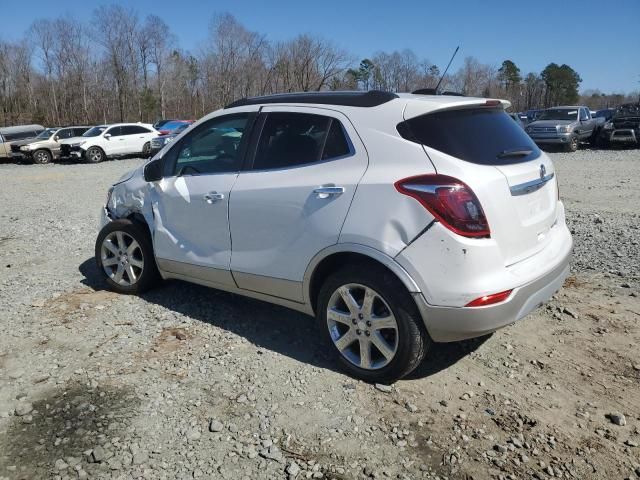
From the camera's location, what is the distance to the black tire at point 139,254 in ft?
15.8

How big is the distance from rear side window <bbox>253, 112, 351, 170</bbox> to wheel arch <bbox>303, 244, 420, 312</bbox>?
0.65 m

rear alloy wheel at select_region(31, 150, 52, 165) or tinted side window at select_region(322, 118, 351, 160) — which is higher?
tinted side window at select_region(322, 118, 351, 160)

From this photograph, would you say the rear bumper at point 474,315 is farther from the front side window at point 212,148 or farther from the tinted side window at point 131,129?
the tinted side window at point 131,129

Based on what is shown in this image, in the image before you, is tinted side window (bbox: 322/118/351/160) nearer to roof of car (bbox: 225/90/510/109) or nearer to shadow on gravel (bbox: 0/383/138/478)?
roof of car (bbox: 225/90/510/109)

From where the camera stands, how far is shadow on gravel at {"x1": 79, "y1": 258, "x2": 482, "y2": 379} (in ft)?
12.4

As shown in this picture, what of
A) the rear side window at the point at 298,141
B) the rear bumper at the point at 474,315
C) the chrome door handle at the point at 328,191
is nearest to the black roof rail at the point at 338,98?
the rear side window at the point at 298,141

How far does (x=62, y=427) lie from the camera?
3055 mm

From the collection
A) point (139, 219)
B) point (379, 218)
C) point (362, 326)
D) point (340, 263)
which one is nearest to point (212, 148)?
point (139, 219)

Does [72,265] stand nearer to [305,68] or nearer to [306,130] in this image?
[306,130]

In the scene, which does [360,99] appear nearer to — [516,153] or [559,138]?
[516,153]

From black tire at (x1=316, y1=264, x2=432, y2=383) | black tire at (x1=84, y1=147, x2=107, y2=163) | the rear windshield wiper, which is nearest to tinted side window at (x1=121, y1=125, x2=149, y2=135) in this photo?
black tire at (x1=84, y1=147, x2=107, y2=163)

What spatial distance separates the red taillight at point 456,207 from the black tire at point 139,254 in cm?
291

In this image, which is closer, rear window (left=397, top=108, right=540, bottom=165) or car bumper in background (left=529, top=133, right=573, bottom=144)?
rear window (left=397, top=108, right=540, bottom=165)

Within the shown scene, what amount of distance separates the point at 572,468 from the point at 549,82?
101 m
